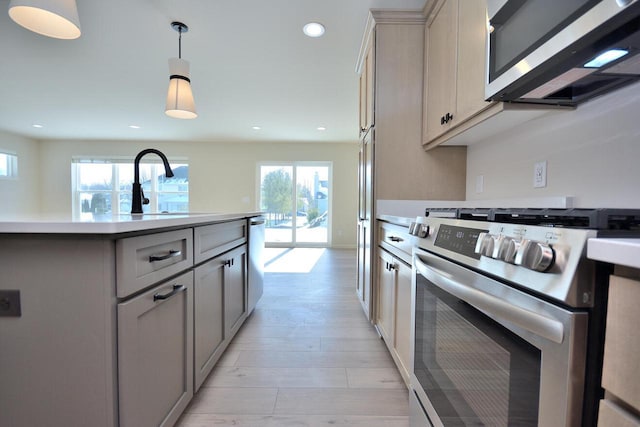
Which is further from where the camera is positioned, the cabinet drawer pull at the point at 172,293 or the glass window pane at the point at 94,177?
the glass window pane at the point at 94,177

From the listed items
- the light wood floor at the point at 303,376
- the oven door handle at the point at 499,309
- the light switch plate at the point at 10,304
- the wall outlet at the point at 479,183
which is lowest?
the light wood floor at the point at 303,376

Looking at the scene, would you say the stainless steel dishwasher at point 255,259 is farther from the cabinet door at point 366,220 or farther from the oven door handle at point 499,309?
the oven door handle at point 499,309

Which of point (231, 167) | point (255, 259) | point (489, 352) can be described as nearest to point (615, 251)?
point (489, 352)

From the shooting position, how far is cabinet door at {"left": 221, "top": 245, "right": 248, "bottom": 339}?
1705mm

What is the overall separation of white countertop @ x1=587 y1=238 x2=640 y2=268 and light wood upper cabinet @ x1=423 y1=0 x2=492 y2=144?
39.2 inches

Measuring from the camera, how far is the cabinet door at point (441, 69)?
1.52 meters

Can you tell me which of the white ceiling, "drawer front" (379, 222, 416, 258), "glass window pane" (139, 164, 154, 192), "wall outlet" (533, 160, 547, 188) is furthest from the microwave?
"glass window pane" (139, 164, 154, 192)

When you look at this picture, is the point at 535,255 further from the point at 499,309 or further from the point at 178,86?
the point at 178,86

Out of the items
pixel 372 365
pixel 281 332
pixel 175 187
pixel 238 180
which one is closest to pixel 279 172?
pixel 238 180

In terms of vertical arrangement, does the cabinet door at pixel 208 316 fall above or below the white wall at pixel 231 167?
below

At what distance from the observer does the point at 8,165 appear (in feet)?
18.2

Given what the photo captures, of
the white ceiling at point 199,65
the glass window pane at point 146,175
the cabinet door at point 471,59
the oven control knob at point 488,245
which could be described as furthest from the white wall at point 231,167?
the oven control knob at point 488,245

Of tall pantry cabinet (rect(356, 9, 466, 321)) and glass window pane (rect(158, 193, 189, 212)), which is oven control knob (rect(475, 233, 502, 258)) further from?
glass window pane (rect(158, 193, 189, 212))

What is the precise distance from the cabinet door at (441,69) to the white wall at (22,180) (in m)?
→ 7.73
